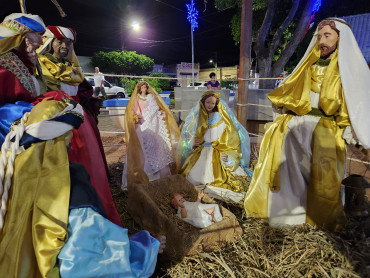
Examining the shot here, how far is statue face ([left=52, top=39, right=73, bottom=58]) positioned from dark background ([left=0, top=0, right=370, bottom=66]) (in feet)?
20.4

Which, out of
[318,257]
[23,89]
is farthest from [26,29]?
[318,257]

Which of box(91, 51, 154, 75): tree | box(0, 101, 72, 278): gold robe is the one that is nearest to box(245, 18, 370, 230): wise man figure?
box(0, 101, 72, 278): gold robe

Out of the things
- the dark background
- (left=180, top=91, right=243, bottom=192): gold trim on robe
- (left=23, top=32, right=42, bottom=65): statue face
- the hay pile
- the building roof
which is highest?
the dark background

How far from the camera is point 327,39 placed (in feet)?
6.68

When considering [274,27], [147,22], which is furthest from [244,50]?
[147,22]

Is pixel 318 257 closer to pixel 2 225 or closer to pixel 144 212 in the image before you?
pixel 144 212

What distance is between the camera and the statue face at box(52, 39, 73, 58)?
266cm

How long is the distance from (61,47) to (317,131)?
2931 mm

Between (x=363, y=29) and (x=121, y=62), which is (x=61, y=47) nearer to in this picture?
(x=363, y=29)

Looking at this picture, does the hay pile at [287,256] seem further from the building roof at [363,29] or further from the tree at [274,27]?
the building roof at [363,29]

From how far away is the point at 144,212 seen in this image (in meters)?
2.33

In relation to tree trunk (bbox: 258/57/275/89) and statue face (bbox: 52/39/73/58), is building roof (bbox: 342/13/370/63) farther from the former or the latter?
statue face (bbox: 52/39/73/58)

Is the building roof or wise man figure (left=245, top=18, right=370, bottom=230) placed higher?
the building roof

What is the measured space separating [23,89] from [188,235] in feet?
5.20
